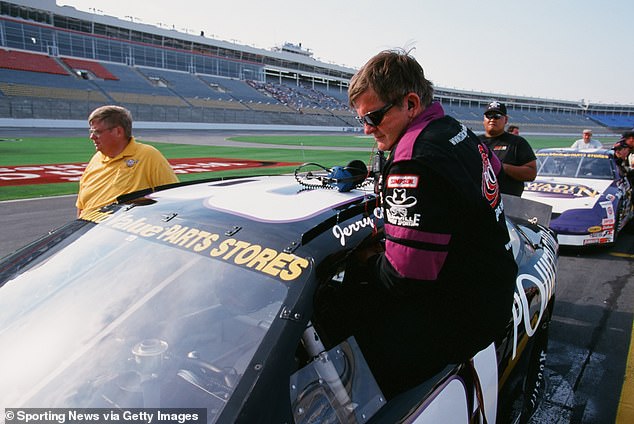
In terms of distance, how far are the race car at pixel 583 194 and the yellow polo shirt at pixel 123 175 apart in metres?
4.86

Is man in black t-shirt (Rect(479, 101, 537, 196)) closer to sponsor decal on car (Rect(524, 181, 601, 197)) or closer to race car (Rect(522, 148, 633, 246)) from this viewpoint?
race car (Rect(522, 148, 633, 246))

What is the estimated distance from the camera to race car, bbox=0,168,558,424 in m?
1.30

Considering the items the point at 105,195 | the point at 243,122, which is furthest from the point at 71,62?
the point at 105,195

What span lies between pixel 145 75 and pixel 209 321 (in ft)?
177

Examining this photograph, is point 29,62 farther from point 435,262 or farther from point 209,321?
point 435,262

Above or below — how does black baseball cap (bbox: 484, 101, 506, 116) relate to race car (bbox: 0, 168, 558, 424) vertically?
above

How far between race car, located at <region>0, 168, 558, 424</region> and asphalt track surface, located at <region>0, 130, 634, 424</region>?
47.6 inches

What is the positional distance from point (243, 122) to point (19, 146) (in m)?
26.2

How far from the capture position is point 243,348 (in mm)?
1375

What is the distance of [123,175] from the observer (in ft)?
10.5

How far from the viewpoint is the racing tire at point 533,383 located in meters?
2.41

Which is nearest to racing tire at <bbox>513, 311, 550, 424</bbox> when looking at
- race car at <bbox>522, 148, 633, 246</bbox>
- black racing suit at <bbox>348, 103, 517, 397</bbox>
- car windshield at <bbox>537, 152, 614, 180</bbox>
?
black racing suit at <bbox>348, 103, 517, 397</bbox>

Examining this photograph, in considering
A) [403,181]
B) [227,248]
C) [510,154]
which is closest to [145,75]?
[510,154]

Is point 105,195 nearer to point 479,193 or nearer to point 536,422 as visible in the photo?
point 479,193
